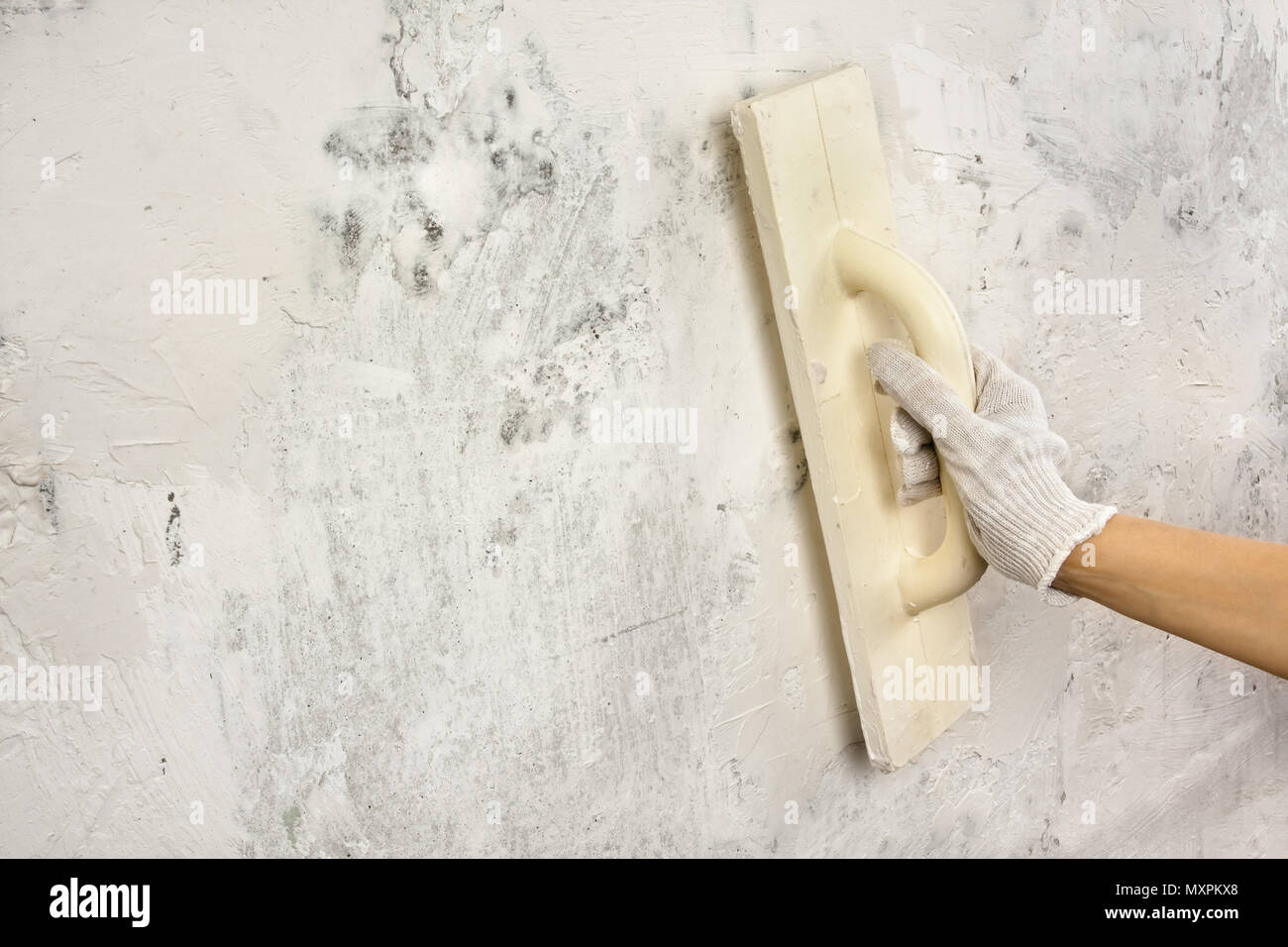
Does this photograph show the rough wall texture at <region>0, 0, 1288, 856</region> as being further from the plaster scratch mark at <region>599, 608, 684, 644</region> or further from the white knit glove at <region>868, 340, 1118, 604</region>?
the white knit glove at <region>868, 340, 1118, 604</region>

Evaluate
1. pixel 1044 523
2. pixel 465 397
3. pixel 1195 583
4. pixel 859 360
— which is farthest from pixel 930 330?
pixel 465 397

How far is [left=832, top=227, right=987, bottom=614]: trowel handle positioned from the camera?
1.04 metres

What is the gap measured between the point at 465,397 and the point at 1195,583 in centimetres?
78

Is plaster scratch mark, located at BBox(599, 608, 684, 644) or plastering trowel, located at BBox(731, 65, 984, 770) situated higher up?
plastering trowel, located at BBox(731, 65, 984, 770)

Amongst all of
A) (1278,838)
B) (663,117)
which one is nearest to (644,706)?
(663,117)

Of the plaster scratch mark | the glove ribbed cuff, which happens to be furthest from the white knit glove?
the plaster scratch mark

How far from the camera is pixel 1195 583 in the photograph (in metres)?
1.00

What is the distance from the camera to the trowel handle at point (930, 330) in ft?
3.41

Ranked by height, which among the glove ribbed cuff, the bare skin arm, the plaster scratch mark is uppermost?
the glove ribbed cuff

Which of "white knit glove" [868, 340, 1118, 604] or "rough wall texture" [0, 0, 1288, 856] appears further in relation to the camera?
"white knit glove" [868, 340, 1118, 604]

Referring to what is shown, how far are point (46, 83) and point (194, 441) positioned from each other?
320 millimetres

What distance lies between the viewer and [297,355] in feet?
2.92

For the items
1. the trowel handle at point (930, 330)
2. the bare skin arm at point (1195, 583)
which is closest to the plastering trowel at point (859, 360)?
the trowel handle at point (930, 330)

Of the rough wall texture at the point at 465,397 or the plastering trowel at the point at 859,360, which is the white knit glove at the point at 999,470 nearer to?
the plastering trowel at the point at 859,360
